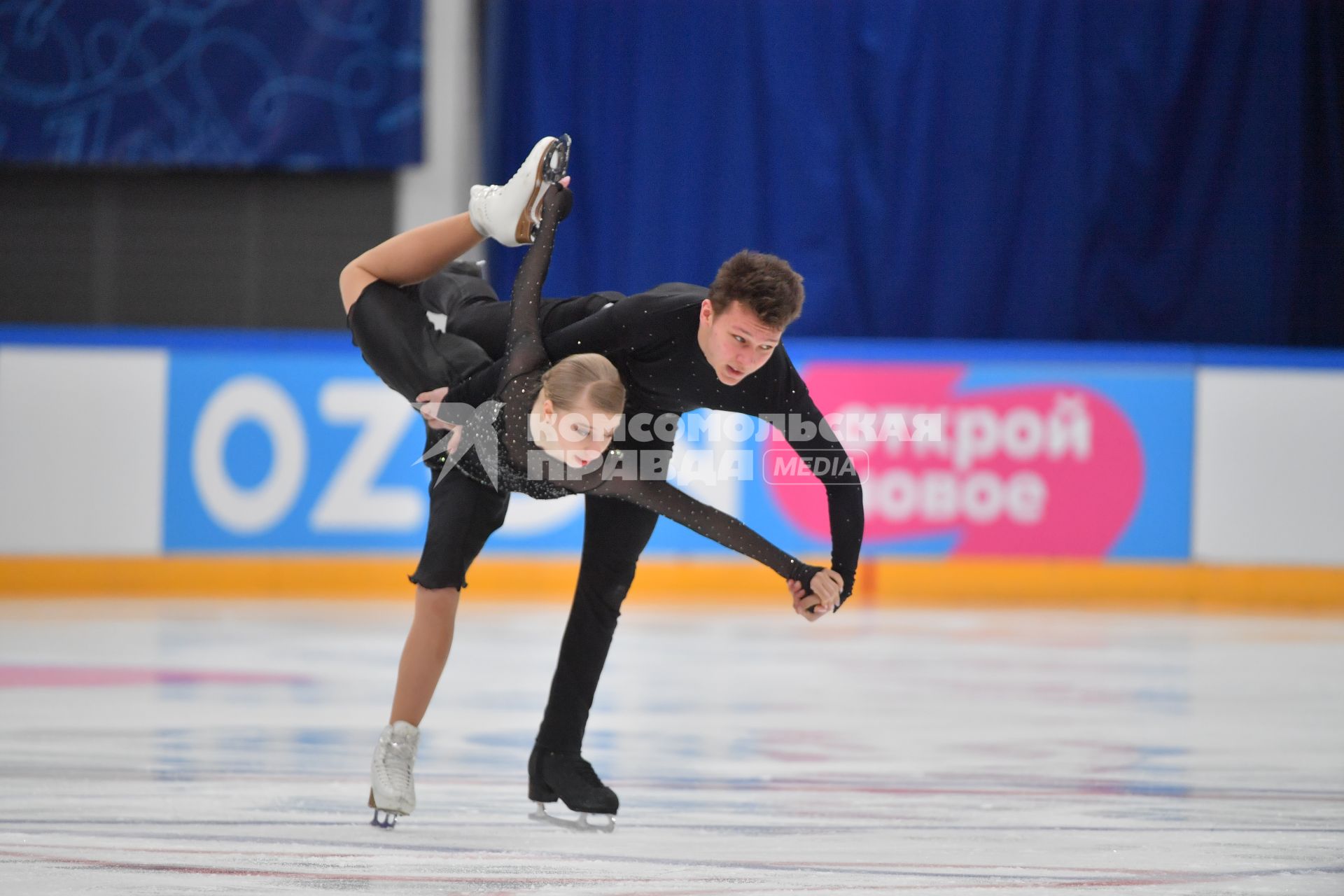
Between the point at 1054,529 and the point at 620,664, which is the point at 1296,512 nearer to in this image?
the point at 1054,529

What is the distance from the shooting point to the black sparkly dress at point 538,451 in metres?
2.58

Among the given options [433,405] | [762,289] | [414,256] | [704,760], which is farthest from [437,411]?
[704,760]

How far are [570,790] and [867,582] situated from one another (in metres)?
3.98

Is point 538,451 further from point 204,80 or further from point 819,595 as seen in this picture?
point 204,80

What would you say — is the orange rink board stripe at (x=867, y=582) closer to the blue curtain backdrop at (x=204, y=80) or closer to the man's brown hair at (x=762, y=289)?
the blue curtain backdrop at (x=204, y=80)

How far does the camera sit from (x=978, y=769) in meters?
3.32

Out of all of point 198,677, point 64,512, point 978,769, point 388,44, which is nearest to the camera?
point 978,769

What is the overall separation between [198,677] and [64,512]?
84.8 inches

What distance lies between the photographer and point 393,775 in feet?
8.74

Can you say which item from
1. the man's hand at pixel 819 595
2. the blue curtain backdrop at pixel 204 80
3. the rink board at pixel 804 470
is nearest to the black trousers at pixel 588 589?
the man's hand at pixel 819 595

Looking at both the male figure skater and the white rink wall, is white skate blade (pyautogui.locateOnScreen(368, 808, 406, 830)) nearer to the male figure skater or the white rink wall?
the male figure skater

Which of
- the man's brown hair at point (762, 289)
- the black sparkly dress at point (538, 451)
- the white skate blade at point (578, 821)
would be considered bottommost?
the white skate blade at point (578, 821)

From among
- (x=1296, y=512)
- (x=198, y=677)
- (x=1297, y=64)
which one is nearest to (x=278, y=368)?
(x=198, y=677)

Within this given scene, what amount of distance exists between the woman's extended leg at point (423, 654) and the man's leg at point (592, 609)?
24 cm
